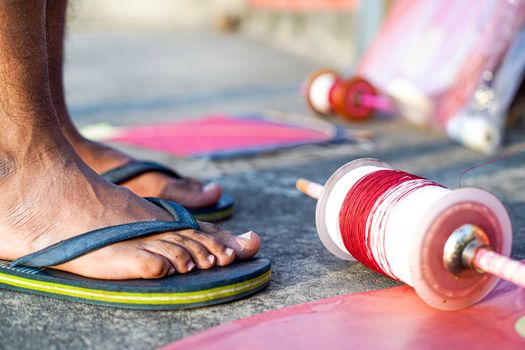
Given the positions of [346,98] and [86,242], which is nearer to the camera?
[86,242]

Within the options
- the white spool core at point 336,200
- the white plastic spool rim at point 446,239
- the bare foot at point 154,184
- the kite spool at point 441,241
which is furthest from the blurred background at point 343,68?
the white plastic spool rim at point 446,239

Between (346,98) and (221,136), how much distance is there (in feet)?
2.14

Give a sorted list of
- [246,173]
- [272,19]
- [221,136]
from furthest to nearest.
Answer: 1. [272,19]
2. [221,136]
3. [246,173]

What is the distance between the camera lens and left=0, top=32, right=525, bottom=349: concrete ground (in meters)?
1.45

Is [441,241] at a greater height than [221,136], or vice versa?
[441,241]

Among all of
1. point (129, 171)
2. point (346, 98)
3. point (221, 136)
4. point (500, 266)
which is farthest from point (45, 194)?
point (346, 98)

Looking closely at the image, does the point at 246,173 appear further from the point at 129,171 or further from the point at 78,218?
the point at 78,218

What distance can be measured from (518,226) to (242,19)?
9048 mm

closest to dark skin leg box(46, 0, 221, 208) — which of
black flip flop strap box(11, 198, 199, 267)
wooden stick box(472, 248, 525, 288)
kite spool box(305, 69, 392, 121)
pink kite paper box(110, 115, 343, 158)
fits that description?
black flip flop strap box(11, 198, 199, 267)

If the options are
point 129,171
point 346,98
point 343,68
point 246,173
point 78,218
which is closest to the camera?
point 78,218

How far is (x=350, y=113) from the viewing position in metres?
3.71

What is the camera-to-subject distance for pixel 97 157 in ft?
7.11

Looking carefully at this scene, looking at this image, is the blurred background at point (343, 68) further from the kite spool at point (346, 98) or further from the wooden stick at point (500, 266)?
the wooden stick at point (500, 266)

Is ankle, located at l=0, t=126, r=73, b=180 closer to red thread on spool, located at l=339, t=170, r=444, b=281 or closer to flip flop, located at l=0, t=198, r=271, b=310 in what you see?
flip flop, located at l=0, t=198, r=271, b=310
